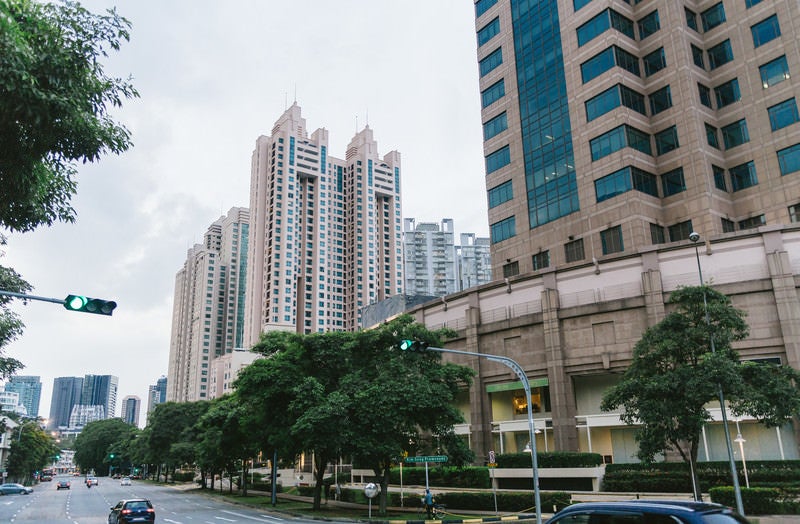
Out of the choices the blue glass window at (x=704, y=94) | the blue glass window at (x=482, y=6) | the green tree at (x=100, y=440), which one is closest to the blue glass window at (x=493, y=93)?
the blue glass window at (x=482, y=6)

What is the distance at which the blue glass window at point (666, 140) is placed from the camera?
55.6 metres

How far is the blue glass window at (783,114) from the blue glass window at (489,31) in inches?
1187

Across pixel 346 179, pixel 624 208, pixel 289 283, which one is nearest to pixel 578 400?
pixel 624 208

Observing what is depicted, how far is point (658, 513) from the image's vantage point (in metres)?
8.84

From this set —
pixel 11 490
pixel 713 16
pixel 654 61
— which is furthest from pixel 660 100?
pixel 11 490

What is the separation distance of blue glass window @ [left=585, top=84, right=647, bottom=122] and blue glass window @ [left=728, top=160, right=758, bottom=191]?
31.7ft

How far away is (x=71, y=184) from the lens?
49.2 ft

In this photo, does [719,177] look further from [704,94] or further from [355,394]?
[355,394]

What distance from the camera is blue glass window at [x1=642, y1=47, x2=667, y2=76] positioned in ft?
189

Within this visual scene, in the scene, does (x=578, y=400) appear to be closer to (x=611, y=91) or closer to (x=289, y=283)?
(x=611, y=91)

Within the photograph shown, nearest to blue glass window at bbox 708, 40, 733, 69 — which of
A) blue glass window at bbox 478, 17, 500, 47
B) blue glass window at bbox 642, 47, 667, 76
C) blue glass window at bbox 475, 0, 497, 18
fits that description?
blue glass window at bbox 642, 47, 667, 76

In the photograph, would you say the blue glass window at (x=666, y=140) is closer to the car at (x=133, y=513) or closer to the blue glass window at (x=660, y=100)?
the blue glass window at (x=660, y=100)

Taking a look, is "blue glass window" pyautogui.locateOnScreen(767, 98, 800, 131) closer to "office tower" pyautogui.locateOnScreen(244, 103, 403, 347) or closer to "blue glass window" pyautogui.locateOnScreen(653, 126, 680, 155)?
"blue glass window" pyautogui.locateOnScreen(653, 126, 680, 155)

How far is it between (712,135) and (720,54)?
830 cm
